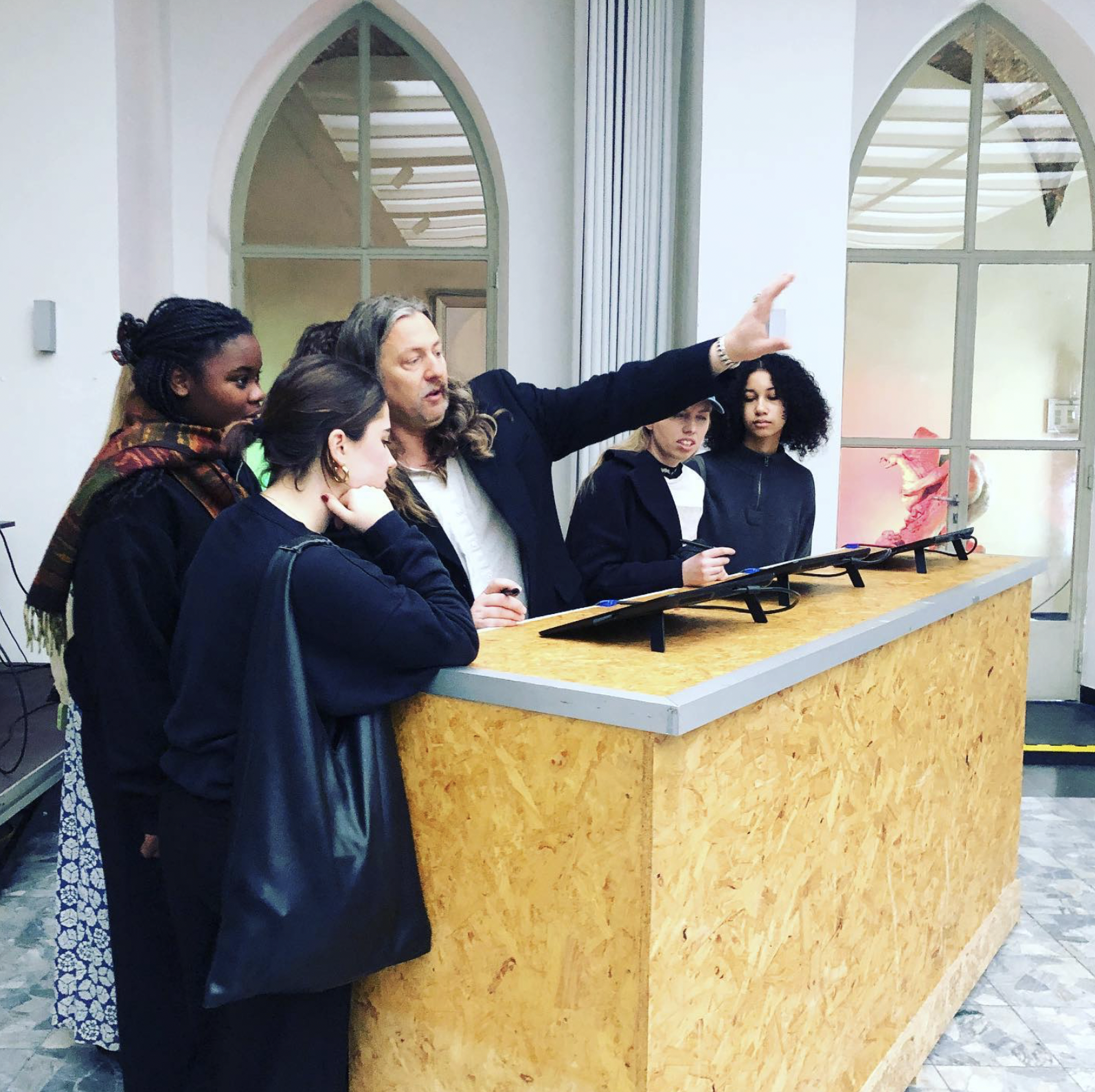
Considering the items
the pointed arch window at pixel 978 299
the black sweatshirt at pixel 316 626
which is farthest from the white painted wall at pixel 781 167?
the black sweatshirt at pixel 316 626

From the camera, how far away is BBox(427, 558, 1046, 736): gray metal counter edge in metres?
1.24

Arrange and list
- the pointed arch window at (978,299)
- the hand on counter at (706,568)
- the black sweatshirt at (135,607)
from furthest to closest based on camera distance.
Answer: the pointed arch window at (978,299)
the hand on counter at (706,568)
the black sweatshirt at (135,607)

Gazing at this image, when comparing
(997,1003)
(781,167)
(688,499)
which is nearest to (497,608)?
(688,499)

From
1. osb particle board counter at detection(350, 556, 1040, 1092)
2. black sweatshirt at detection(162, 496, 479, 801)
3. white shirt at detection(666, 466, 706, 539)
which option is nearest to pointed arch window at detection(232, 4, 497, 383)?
white shirt at detection(666, 466, 706, 539)

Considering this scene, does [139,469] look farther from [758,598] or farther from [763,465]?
[763,465]

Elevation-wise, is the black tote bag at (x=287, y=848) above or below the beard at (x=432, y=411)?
below

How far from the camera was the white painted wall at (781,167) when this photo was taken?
14.0 feet

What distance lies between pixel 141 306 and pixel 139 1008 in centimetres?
365

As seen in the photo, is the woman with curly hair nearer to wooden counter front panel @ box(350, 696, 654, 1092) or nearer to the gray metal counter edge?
the gray metal counter edge

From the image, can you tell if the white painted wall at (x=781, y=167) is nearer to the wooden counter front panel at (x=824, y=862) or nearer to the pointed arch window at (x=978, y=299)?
the pointed arch window at (x=978, y=299)

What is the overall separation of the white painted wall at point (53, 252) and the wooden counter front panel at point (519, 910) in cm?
361

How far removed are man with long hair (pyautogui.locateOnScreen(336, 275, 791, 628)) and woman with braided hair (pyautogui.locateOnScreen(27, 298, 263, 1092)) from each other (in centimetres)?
29

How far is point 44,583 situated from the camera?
2.00 m

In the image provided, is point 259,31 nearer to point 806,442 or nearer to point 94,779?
point 806,442
